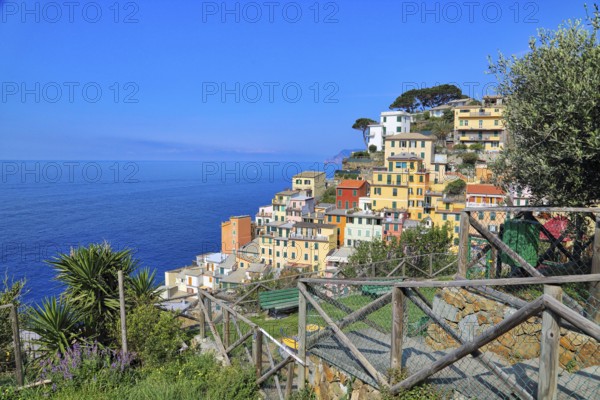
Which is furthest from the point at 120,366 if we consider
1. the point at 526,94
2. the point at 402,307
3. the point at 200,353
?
the point at 526,94

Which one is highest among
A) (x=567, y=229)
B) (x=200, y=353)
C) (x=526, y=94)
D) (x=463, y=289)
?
(x=526, y=94)

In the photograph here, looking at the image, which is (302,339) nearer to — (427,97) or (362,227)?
(362,227)

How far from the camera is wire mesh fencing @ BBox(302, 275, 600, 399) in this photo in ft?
10.4

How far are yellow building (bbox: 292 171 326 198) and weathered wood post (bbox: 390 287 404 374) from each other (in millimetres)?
79557

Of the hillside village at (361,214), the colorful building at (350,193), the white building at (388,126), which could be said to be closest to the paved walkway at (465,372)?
the hillside village at (361,214)

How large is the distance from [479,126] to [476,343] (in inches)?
3293

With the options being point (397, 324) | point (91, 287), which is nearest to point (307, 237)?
point (91, 287)

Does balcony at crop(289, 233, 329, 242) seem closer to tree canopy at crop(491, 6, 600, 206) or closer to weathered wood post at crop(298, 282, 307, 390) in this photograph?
tree canopy at crop(491, 6, 600, 206)

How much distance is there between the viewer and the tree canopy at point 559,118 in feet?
23.0

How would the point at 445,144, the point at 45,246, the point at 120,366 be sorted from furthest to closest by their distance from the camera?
1. the point at 445,144
2. the point at 45,246
3. the point at 120,366

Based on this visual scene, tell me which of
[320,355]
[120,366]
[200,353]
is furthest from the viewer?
[200,353]

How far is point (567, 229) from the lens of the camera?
7.49 metres

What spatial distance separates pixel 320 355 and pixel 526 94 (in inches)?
275

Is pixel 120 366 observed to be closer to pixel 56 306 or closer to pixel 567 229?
pixel 56 306
